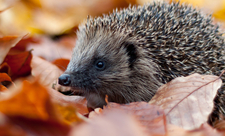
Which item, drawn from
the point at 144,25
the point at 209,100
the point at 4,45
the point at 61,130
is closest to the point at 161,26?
the point at 144,25

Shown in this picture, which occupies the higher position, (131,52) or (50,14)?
(50,14)

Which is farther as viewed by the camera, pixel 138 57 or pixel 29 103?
pixel 138 57

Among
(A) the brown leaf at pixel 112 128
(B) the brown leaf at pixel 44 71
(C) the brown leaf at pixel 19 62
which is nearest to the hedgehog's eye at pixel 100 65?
(B) the brown leaf at pixel 44 71

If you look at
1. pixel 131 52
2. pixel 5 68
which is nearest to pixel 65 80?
pixel 5 68

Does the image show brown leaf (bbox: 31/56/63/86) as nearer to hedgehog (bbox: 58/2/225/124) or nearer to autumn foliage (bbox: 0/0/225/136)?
autumn foliage (bbox: 0/0/225/136)

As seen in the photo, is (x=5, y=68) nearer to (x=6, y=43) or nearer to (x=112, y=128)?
(x=6, y=43)

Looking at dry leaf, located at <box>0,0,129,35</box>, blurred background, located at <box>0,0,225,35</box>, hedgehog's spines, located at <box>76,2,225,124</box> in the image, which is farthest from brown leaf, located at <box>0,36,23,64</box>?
dry leaf, located at <box>0,0,129,35</box>

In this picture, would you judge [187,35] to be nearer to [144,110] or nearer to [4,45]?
[144,110]
